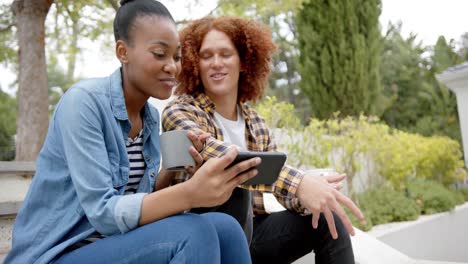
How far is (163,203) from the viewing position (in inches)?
42.0

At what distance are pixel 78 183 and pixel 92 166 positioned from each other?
55 mm

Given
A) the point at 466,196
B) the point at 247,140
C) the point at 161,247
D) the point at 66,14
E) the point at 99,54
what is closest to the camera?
the point at 161,247

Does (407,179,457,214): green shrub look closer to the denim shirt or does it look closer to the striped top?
the striped top

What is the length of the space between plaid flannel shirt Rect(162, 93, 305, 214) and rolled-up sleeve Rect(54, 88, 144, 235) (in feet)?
1.44

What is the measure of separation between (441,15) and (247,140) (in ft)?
75.9

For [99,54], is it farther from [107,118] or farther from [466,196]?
[466,196]

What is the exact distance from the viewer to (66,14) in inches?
211

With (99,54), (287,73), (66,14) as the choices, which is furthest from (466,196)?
(287,73)

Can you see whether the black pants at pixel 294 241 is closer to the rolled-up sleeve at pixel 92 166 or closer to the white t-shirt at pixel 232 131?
the white t-shirt at pixel 232 131

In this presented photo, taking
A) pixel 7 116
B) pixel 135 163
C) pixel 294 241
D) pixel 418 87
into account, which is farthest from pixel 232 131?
pixel 418 87

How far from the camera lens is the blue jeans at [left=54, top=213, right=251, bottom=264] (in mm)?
1021

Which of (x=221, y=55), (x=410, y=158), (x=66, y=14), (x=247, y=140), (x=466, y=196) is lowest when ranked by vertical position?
(x=466, y=196)

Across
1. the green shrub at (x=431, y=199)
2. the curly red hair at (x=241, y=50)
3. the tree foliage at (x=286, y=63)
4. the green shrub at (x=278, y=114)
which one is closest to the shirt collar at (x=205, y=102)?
the curly red hair at (x=241, y=50)

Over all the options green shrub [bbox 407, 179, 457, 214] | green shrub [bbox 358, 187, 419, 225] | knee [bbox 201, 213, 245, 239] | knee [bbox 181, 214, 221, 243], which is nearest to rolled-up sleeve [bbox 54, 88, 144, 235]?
knee [bbox 181, 214, 221, 243]
